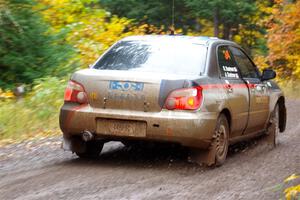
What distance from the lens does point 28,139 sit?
9578 mm

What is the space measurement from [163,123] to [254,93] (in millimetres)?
2328

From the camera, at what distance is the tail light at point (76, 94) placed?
275 inches

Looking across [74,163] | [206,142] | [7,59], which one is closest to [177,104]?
[206,142]

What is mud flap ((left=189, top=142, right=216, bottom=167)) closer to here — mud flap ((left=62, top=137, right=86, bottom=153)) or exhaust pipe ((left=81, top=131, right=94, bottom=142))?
exhaust pipe ((left=81, top=131, right=94, bottom=142))

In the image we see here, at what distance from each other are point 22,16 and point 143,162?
27.3ft

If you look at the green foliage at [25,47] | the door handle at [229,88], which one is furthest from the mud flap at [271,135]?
the green foliage at [25,47]

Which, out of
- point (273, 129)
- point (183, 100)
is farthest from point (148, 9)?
point (183, 100)

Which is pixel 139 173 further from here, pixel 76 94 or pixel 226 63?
pixel 226 63

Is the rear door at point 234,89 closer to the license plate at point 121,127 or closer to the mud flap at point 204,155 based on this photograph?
the mud flap at point 204,155

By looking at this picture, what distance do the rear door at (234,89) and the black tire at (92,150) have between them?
1.78 meters

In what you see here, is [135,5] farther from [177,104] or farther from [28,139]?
[177,104]

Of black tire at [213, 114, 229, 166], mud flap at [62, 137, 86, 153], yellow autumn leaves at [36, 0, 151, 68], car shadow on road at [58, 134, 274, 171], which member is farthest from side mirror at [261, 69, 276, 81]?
yellow autumn leaves at [36, 0, 151, 68]

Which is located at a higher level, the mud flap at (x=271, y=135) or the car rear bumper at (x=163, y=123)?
the car rear bumper at (x=163, y=123)

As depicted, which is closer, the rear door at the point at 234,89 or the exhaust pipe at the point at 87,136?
the exhaust pipe at the point at 87,136
